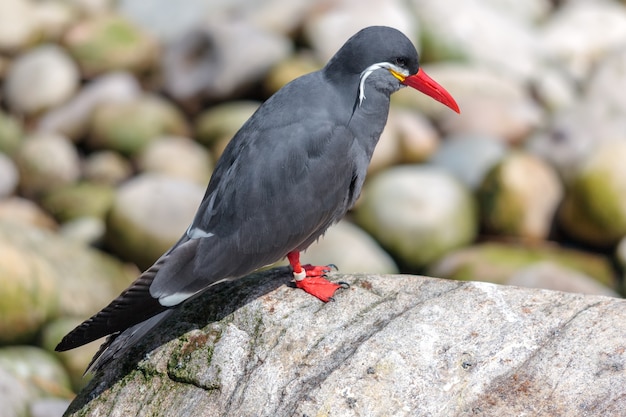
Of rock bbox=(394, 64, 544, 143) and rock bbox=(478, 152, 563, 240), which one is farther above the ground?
rock bbox=(394, 64, 544, 143)

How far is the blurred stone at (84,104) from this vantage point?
14.2 m

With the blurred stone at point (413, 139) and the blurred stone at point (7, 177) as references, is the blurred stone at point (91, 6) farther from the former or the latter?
the blurred stone at point (413, 139)

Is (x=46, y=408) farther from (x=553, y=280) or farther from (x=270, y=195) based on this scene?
(x=553, y=280)

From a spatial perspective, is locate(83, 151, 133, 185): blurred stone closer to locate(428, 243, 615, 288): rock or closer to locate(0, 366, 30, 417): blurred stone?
locate(428, 243, 615, 288): rock

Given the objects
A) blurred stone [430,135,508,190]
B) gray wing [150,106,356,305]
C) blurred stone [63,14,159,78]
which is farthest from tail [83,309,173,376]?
blurred stone [63,14,159,78]

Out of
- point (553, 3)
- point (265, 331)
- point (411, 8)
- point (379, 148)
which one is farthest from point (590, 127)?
point (265, 331)

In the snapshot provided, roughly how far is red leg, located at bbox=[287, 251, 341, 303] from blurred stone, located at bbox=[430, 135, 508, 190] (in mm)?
6991

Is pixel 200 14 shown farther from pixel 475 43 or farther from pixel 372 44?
pixel 372 44

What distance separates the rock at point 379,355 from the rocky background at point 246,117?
2575mm

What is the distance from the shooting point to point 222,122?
13.7 m

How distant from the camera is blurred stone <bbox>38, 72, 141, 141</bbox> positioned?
14.2 metres

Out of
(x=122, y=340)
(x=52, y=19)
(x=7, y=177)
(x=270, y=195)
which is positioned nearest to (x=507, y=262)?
(x=270, y=195)

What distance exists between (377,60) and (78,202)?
794 centimetres

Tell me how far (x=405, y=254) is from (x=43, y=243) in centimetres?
441
